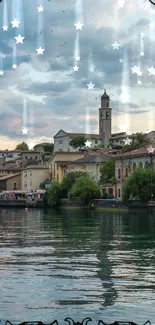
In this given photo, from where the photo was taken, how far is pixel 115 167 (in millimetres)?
91625

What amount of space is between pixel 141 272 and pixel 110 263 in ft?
7.83

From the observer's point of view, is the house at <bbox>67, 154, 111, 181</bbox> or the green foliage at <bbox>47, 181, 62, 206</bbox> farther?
the house at <bbox>67, 154, 111, 181</bbox>

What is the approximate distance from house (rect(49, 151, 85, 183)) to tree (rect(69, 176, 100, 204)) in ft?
83.1

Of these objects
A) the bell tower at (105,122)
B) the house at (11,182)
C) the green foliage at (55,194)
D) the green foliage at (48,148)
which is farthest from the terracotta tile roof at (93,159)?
the green foliage at (48,148)

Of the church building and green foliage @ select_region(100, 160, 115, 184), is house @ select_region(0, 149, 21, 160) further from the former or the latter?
green foliage @ select_region(100, 160, 115, 184)

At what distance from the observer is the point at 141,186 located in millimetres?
70812

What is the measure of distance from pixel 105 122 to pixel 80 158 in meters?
53.7

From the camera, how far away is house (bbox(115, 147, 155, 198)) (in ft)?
270

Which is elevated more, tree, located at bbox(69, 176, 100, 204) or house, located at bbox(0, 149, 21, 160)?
house, located at bbox(0, 149, 21, 160)

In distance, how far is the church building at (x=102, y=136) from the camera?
464ft

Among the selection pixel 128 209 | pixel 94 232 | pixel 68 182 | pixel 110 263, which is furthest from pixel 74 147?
pixel 110 263

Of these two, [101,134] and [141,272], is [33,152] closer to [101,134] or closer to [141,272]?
[101,134]

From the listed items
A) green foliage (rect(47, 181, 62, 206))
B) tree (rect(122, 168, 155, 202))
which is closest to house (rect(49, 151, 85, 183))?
green foliage (rect(47, 181, 62, 206))

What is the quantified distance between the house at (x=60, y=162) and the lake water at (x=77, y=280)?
251 ft
